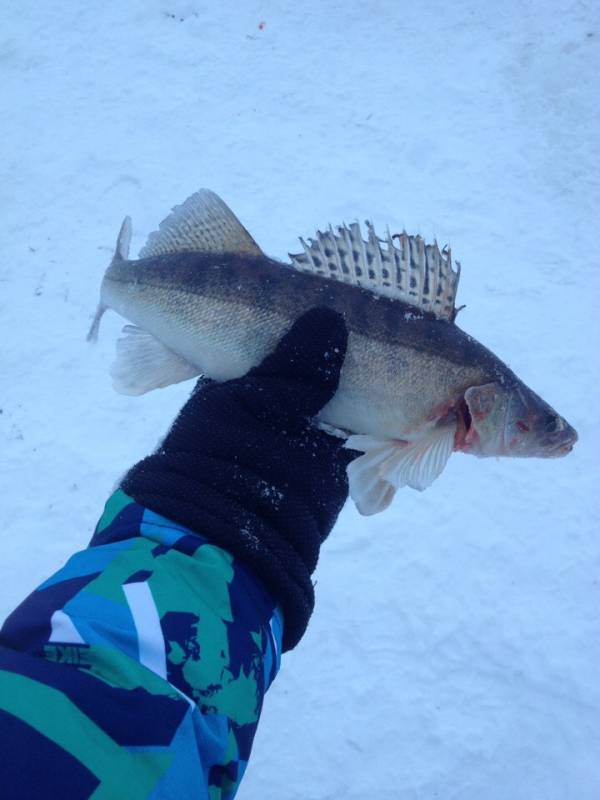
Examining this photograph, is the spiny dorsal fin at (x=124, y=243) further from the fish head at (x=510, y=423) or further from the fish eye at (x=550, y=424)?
the fish eye at (x=550, y=424)

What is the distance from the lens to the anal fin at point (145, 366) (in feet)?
7.88

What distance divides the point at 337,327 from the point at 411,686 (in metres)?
2.14

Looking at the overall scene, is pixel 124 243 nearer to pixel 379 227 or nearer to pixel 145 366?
pixel 145 366

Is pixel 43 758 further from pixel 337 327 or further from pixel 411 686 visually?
pixel 411 686

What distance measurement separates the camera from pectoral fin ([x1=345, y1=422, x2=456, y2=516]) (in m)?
2.15

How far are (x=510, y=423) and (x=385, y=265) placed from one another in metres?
0.77

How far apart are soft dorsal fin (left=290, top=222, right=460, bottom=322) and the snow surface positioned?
1611mm

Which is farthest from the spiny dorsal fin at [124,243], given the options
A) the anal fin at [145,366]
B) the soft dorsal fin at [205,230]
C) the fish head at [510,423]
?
the fish head at [510,423]

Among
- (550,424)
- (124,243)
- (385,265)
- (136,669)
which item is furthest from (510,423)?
(124,243)

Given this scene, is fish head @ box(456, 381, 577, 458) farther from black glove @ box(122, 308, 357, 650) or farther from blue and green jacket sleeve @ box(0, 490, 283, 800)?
blue and green jacket sleeve @ box(0, 490, 283, 800)

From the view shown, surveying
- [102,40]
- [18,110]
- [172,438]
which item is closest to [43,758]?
[172,438]

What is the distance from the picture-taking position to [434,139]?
14.3ft

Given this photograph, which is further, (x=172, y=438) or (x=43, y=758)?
(x=172, y=438)

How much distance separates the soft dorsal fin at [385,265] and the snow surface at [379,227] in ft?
5.29
